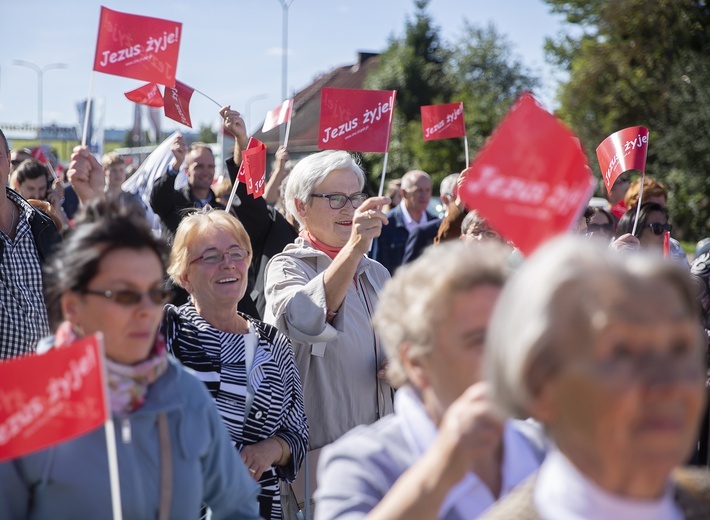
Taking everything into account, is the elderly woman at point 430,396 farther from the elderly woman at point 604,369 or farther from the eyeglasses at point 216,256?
the eyeglasses at point 216,256

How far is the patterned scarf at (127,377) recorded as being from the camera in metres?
2.18

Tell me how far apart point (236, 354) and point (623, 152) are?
3.54 metres

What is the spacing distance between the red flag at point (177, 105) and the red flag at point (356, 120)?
101 centimetres

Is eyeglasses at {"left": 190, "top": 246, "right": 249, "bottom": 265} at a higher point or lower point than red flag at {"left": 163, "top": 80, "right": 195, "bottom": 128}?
lower

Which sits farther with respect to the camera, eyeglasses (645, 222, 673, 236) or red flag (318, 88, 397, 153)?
eyeglasses (645, 222, 673, 236)

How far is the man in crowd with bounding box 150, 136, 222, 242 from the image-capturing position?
21.8 feet

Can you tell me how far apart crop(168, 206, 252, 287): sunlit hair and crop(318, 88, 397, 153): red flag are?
2.31m

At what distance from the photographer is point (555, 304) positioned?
142 cm

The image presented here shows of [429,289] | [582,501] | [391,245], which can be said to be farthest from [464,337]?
[391,245]

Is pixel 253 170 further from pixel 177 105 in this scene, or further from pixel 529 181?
pixel 529 181

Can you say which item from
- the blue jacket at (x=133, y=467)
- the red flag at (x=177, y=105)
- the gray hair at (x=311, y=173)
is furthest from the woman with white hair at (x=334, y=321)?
the red flag at (x=177, y=105)

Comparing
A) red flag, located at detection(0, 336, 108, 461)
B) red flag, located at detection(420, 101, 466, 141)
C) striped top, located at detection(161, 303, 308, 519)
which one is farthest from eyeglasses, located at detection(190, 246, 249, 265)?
red flag, located at detection(420, 101, 466, 141)

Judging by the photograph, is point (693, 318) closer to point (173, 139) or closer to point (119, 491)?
point (119, 491)

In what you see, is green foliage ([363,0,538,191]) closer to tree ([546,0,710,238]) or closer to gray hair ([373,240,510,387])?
tree ([546,0,710,238])
